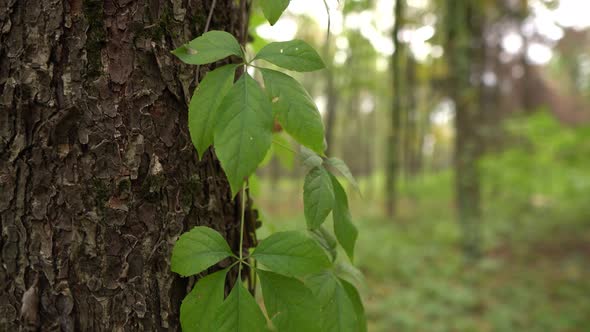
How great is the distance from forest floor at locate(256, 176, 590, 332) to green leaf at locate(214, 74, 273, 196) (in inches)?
98.6

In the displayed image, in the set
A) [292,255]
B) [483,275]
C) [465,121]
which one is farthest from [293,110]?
[483,275]

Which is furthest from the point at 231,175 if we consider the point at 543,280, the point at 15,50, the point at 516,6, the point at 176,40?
the point at 516,6

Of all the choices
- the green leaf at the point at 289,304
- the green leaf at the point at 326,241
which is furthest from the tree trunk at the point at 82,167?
the green leaf at the point at 326,241

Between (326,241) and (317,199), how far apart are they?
0.73 ft

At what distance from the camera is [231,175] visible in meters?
0.66

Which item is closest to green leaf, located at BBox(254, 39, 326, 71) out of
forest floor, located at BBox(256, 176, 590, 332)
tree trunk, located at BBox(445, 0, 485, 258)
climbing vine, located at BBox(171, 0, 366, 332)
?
climbing vine, located at BBox(171, 0, 366, 332)

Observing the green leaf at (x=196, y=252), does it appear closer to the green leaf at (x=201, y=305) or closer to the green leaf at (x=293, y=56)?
the green leaf at (x=201, y=305)

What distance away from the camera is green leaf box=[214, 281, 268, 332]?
727 millimetres

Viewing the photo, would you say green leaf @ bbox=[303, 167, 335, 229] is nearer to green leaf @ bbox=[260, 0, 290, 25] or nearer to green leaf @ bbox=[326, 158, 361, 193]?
green leaf @ bbox=[326, 158, 361, 193]

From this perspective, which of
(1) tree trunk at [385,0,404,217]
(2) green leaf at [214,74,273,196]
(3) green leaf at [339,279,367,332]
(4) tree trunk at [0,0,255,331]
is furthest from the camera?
(1) tree trunk at [385,0,404,217]

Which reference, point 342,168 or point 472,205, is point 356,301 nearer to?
point 342,168

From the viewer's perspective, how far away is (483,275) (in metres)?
6.93

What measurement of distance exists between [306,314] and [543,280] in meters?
7.33

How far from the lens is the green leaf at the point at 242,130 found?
663mm
